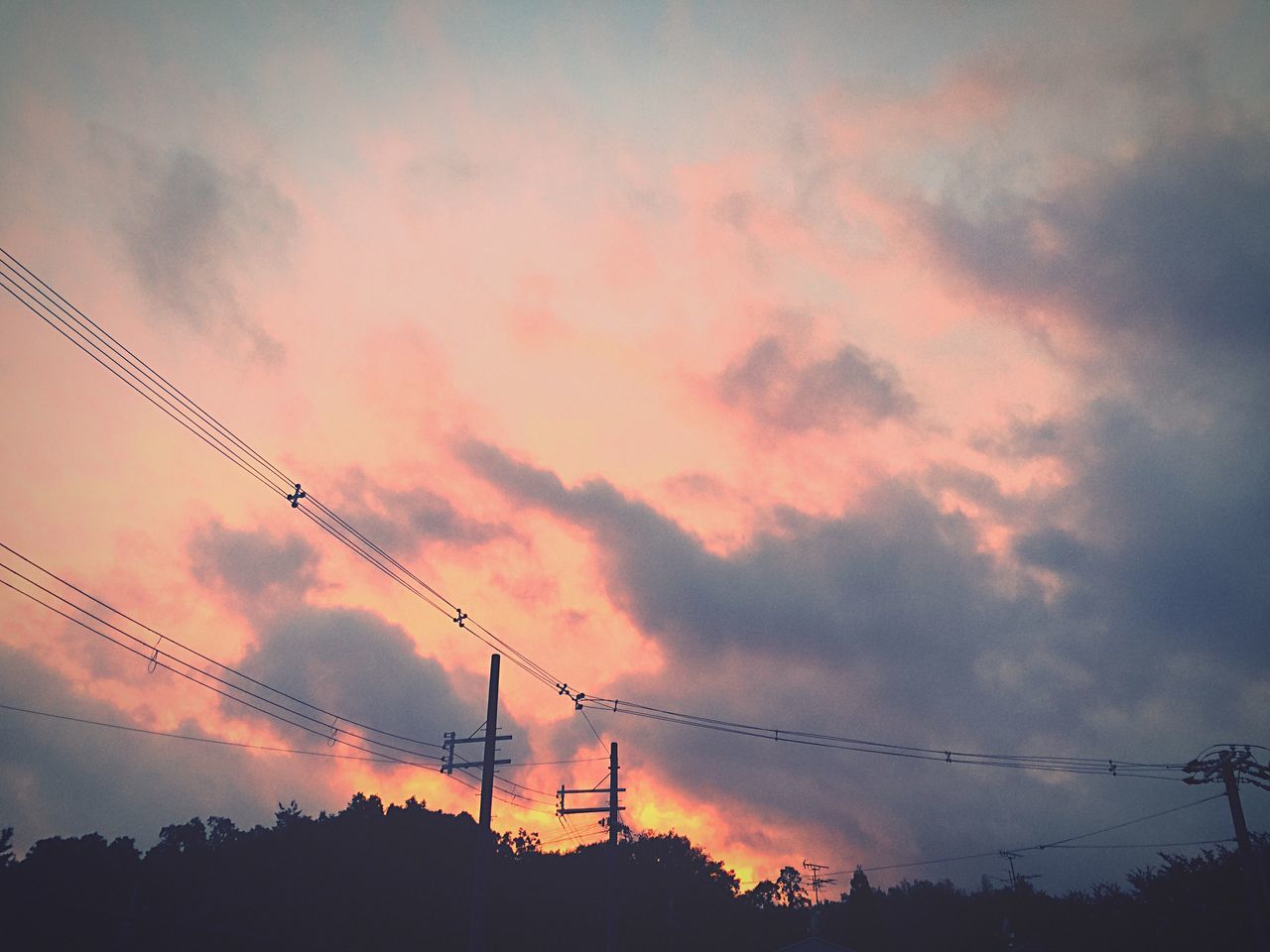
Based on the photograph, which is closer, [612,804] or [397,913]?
[612,804]

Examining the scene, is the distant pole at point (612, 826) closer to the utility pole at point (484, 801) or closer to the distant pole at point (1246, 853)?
the utility pole at point (484, 801)

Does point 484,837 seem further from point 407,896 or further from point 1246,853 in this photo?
point 407,896

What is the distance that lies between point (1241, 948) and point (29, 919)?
7828 centimetres

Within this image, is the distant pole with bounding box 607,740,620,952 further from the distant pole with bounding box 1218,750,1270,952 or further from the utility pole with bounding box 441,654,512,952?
the distant pole with bounding box 1218,750,1270,952

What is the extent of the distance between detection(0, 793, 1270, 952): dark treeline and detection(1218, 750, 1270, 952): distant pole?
28.9 metres

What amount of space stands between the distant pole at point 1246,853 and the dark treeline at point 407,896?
2888 cm

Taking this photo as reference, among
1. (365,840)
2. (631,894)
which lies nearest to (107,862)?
(365,840)

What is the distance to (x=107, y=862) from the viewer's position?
80.1 metres

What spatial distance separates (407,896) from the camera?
6438cm

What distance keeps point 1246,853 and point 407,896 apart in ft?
184

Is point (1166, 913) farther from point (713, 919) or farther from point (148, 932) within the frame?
point (148, 932)

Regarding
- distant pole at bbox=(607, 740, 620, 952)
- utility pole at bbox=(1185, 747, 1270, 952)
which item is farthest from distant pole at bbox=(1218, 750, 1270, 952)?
distant pole at bbox=(607, 740, 620, 952)

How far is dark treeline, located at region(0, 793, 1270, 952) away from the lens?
61.2 meters

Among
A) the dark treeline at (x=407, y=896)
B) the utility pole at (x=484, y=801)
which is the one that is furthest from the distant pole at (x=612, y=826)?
the dark treeline at (x=407, y=896)
